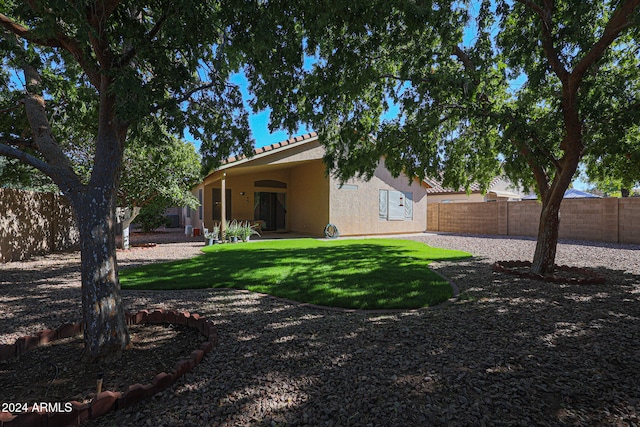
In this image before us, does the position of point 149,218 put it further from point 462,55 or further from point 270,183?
point 462,55

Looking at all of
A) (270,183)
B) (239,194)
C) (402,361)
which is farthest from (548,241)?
(239,194)

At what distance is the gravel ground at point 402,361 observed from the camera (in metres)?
2.33

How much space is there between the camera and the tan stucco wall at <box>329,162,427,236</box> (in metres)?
15.9

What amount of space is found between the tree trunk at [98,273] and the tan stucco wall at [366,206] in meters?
12.3

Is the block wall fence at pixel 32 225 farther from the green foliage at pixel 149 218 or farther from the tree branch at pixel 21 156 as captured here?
the tree branch at pixel 21 156

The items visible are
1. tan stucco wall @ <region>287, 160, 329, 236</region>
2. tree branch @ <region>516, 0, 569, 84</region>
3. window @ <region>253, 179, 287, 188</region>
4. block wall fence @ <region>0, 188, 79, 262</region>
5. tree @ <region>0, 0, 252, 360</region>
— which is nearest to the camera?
tree @ <region>0, 0, 252, 360</region>

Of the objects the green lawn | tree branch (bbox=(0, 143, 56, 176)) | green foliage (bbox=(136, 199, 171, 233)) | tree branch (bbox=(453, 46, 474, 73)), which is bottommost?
the green lawn

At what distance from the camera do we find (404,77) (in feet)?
18.4

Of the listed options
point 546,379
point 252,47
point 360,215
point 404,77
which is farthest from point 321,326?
point 360,215

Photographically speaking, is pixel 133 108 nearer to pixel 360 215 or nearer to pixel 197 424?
pixel 197 424

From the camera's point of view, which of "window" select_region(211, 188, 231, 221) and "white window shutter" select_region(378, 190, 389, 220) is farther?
"white window shutter" select_region(378, 190, 389, 220)

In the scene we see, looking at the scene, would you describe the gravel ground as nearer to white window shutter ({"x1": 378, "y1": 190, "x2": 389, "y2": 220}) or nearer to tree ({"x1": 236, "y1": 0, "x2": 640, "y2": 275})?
tree ({"x1": 236, "y1": 0, "x2": 640, "y2": 275})

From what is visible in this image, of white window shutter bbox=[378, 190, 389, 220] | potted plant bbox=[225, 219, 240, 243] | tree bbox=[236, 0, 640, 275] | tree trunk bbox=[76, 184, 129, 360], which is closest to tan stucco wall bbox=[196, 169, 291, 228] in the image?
potted plant bbox=[225, 219, 240, 243]

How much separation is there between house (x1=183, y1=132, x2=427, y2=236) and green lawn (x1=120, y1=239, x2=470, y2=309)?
5669 millimetres
